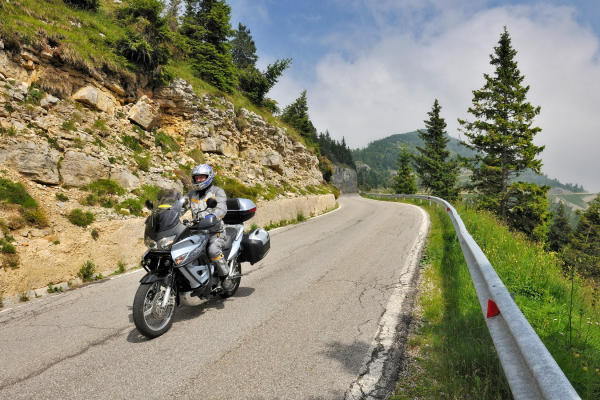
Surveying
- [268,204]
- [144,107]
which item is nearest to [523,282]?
[268,204]

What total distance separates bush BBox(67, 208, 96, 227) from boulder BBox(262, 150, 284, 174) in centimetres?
1424

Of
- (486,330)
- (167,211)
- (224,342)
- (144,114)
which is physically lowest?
(224,342)

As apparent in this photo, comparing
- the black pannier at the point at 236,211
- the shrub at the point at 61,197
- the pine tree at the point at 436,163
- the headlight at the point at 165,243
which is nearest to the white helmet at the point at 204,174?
the black pannier at the point at 236,211

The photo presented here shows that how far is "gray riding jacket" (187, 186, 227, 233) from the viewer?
14.9ft

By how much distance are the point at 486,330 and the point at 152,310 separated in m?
3.91

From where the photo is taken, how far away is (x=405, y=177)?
41875mm

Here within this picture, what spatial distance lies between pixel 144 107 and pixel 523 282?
47.8 feet

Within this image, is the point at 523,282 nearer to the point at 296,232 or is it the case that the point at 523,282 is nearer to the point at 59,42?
the point at 296,232

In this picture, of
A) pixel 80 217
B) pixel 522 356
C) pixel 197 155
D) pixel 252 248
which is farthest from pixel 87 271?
pixel 197 155

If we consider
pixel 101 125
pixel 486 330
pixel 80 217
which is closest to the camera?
pixel 486 330

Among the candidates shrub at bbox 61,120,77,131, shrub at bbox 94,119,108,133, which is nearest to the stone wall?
shrub at bbox 94,119,108,133

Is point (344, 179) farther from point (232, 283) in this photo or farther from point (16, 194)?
point (232, 283)

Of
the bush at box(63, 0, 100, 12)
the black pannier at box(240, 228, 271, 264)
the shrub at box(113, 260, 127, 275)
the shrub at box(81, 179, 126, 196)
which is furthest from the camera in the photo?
the bush at box(63, 0, 100, 12)

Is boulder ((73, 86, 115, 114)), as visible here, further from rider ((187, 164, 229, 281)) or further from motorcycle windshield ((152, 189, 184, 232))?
motorcycle windshield ((152, 189, 184, 232))
